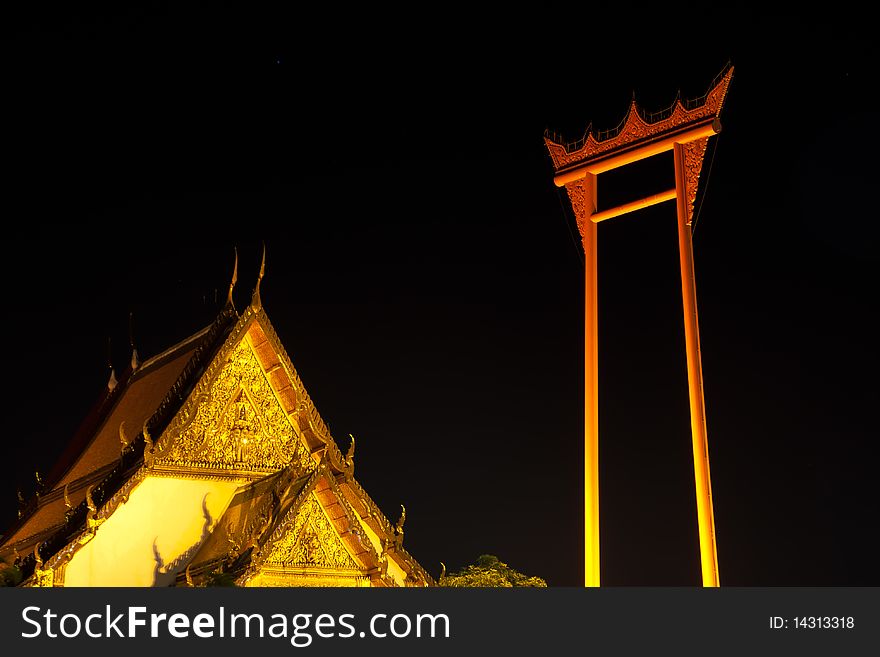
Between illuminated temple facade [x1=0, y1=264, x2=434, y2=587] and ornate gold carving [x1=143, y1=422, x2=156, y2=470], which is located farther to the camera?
ornate gold carving [x1=143, y1=422, x2=156, y2=470]

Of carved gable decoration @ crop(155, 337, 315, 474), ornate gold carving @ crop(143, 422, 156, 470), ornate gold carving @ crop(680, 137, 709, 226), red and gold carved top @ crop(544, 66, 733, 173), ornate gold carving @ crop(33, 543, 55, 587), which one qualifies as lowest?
ornate gold carving @ crop(33, 543, 55, 587)

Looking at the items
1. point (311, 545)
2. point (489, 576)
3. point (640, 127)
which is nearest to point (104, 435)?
point (311, 545)

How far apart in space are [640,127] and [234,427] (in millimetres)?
4454

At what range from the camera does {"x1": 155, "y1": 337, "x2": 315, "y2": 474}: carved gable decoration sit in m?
9.45

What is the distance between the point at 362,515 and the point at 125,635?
3.41 m

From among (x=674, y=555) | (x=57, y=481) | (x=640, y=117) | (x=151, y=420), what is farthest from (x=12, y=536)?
(x=674, y=555)

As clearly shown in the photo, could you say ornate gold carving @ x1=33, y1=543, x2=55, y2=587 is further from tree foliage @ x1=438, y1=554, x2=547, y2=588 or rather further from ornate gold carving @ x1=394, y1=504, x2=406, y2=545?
tree foliage @ x1=438, y1=554, x2=547, y2=588

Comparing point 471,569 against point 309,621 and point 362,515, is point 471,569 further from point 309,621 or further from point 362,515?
point 309,621

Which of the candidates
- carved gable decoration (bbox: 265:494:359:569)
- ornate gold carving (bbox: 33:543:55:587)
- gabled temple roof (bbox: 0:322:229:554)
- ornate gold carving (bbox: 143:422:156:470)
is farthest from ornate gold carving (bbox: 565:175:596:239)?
ornate gold carving (bbox: 33:543:55:587)

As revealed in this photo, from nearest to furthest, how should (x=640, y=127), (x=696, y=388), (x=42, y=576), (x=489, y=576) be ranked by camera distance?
(x=42, y=576), (x=696, y=388), (x=640, y=127), (x=489, y=576)

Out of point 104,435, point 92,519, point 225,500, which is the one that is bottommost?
point 92,519

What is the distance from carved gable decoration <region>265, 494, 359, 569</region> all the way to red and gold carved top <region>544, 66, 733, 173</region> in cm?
464

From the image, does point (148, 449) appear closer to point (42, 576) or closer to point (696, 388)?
point (42, 576)

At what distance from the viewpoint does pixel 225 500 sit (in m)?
9.54
